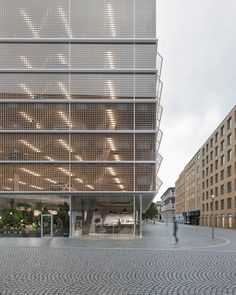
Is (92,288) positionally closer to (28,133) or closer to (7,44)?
(28,133)

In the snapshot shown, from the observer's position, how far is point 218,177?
88.2 metres

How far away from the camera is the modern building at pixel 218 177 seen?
7569 centimetres

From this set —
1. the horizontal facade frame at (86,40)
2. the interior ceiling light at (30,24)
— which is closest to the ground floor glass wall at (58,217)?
the horizontal facade frame at (86,40)

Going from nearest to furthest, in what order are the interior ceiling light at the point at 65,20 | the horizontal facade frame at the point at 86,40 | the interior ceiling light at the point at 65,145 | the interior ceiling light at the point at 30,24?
1. the interior ceiling light at the point at 65,145
2. the horizontal facade frame at the point at 86,40
3. the interior ceiling light at the point at 65,20
4. the interior ceiling light at the point at 30,24

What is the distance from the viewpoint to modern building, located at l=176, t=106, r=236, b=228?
248ft

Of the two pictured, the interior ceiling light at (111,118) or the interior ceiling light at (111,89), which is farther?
the interior ceiling light at (111,89)

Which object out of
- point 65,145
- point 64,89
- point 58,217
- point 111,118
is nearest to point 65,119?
point 65,145

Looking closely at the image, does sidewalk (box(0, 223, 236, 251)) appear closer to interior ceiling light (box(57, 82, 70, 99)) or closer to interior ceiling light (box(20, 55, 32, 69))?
interior ceiling light (box(57, 82, 70, 99))

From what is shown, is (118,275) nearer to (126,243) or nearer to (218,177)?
(126,243)

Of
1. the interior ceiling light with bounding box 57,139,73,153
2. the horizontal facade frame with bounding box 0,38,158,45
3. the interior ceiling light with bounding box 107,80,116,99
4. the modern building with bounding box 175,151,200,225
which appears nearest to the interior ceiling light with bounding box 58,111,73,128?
the interior ceiling light with bounding box 57,139,73,153

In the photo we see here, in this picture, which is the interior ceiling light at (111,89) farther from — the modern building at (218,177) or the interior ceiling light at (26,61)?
the modern building at (218,177)

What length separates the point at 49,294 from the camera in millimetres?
11031

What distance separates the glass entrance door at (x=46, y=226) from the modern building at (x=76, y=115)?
9 cm

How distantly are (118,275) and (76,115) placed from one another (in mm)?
26247
